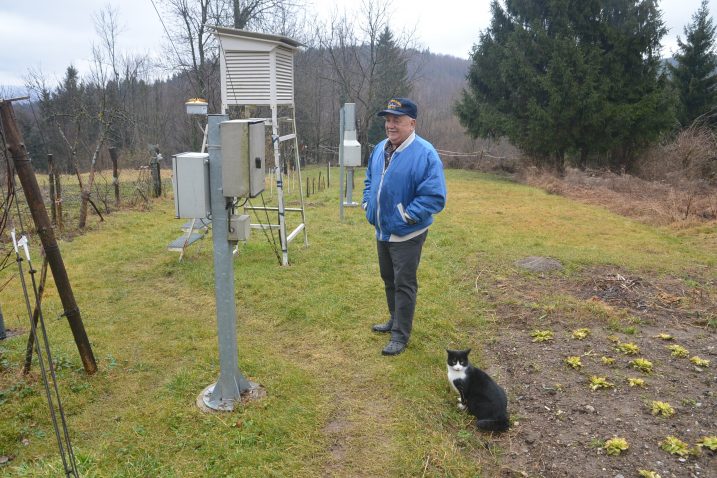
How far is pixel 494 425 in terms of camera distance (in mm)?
3252

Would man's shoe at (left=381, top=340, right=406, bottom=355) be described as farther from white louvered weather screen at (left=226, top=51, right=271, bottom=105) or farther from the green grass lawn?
white louvered weather screen at (left=226, top=51, right=271, bottom=105)

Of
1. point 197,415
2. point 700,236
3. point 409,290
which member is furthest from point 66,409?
point 700,236

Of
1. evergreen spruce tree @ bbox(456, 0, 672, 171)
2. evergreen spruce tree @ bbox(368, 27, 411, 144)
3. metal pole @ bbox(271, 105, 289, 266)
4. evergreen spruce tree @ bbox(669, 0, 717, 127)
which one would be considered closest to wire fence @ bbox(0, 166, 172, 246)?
metal pole @ bbox(271, 105, 289, 266)

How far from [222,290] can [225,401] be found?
764 mm

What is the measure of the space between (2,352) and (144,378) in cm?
130

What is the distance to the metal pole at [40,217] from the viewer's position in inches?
126

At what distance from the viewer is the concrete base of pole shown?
337 centimetres

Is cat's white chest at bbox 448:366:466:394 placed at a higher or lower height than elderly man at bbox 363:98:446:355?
lower

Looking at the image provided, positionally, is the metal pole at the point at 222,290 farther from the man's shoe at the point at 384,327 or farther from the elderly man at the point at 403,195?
the man's shoe at the point at 384,327

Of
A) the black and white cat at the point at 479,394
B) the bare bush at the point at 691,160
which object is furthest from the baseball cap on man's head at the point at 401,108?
the bare bush at the point at 691,160

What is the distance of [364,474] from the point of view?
2.83 meters

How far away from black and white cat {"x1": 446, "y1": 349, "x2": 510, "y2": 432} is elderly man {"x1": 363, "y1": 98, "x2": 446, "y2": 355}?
2.54 ft

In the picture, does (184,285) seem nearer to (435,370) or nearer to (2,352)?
(2,352)

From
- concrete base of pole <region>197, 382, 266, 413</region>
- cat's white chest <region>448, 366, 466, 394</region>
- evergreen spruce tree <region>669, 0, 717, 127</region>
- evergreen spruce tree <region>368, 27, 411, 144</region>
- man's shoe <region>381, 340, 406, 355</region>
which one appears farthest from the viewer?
evergreen spruce tree <region>368, 27, 411, 144</region>
